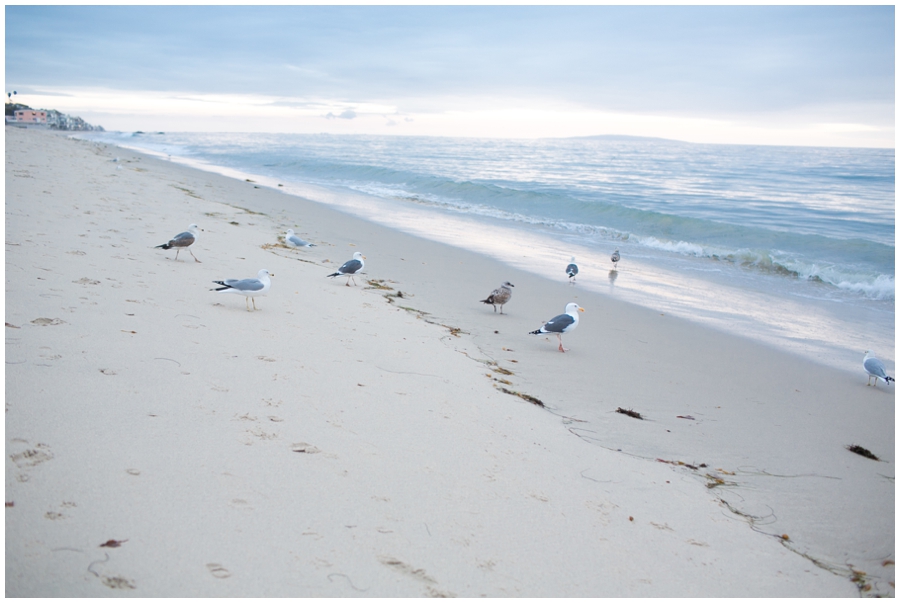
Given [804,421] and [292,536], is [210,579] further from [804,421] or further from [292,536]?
[804,421]

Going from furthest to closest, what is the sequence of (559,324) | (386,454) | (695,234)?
(695,234), (559,324), (386,454)

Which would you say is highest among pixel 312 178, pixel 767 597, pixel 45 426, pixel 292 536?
pixel 312 178

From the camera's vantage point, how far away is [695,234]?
63.2 feet

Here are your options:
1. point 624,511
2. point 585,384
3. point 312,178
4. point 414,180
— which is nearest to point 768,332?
point 585,384

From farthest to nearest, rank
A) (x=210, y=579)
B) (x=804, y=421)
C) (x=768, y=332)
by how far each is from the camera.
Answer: (x=768, y=332)
(x=804, y=421)
(x=210, y=579)

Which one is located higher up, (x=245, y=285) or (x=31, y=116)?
(x=31, y=116)

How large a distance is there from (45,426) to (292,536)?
1501 mm

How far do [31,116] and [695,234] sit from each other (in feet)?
330

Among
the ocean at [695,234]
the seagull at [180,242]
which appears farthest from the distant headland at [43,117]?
the seagull at [180,242]

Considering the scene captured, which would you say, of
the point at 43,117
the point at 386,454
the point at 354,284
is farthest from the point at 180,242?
the point at 43,117

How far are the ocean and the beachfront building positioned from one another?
68578 millimetres

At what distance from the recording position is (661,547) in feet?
9.69

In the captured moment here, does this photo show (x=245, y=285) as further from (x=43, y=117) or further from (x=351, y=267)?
Result: (x=43, y=117)

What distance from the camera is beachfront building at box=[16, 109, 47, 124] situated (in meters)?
82.3
